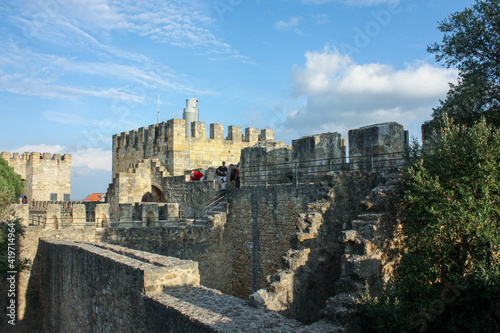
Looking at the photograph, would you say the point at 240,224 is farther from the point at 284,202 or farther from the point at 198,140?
the point at 198,140

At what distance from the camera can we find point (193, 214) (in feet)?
49.5

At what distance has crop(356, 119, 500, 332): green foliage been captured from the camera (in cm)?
532

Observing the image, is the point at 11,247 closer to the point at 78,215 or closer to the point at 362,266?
the point at 78,215

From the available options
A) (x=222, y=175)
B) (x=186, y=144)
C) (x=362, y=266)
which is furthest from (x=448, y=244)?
(x=186, y=144)

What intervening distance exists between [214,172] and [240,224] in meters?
4.36

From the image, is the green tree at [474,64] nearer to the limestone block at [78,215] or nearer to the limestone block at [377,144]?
the limestone block at [377,144]

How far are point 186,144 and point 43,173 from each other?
23.9m

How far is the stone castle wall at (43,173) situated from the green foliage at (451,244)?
36.7m

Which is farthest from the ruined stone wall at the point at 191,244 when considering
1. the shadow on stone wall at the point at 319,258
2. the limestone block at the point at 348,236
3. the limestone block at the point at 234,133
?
the limestone block at the point at 234,133

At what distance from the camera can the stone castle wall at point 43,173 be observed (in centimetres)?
3584

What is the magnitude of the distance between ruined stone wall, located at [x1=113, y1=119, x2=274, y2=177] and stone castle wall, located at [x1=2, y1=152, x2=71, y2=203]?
18897 millimetres

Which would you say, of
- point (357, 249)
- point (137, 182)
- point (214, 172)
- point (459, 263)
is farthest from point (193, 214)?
point (459, 263)

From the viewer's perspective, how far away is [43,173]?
36.7m

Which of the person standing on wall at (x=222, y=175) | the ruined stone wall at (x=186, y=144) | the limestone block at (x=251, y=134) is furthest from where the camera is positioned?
the limestone block at (x=251, y=134)
